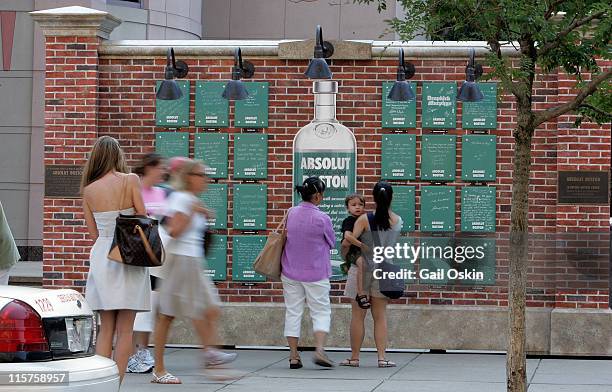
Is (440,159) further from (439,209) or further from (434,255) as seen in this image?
(434,255)

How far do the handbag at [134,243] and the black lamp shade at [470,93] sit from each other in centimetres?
470

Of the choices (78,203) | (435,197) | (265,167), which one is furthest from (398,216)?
(78,203)

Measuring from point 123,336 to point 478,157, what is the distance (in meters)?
5.22

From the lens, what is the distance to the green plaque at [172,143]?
12961 millimetres

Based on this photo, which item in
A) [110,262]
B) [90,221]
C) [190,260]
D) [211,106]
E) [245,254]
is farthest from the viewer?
[211,106]

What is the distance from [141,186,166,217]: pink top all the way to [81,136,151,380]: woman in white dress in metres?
1.59

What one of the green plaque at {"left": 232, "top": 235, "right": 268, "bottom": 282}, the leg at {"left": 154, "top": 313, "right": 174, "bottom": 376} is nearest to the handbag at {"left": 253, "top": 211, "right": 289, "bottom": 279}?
the green plaque at {"left": 232, "top": 235, "right": 268, "bottom": 282}

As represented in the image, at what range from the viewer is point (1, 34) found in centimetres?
2084

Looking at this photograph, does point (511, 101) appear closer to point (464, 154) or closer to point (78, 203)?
point (464, 154)

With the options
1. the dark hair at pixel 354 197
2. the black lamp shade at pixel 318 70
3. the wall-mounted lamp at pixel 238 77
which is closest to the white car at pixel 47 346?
the dark hair at pixel 354 197

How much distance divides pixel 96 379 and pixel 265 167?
22.7 feet

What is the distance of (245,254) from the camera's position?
42.1 feet

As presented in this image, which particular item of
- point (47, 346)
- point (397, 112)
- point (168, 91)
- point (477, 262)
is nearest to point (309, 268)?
point (477, 262)

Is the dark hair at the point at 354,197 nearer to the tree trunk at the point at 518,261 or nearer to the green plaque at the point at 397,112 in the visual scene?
the green plaque at the point at 397,112
